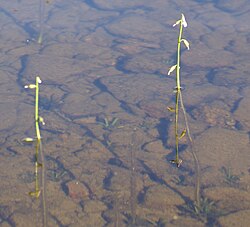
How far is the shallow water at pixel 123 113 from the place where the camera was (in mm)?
5516

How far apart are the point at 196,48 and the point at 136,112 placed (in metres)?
2.99

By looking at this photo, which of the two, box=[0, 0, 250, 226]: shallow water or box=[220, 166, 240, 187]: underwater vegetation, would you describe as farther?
box=[220, 166, 240, 187]: underwater vegetation

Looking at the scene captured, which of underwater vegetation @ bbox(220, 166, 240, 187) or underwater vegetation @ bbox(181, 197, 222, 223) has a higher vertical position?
underwater vegetation @ bbox(220, 166, 240, 187)

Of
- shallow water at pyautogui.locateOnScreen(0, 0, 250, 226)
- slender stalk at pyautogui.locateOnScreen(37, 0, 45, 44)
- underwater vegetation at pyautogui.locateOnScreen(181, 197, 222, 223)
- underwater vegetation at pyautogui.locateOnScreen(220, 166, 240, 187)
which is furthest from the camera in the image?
slender stalk at pyautogui.locateOnScreen(37, 0, 45, 44)

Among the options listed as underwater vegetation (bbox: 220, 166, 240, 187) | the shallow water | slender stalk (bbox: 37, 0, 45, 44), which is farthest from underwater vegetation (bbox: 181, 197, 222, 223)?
slender stalk (bbox: 37, 0, 45, 44)

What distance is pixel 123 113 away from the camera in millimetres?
7734

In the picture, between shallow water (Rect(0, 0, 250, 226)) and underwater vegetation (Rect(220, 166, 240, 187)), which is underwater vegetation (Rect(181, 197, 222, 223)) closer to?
shallow water (Rect(0, 0, 250, 226))

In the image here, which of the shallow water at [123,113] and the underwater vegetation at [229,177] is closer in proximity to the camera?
the shallow water at [123,113]

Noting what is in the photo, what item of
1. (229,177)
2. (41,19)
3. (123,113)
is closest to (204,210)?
(229,177)

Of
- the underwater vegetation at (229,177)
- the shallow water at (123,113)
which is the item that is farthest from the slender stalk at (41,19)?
the underwater vegetation at (229,177)

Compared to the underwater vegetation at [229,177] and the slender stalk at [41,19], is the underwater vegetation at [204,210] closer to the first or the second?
the underwater vegetation at [229,177]

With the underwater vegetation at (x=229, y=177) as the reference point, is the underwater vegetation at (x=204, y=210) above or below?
below

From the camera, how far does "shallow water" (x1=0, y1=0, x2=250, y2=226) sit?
552 cm

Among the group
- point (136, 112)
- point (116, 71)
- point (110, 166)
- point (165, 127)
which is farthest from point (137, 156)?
point (116, 71)
